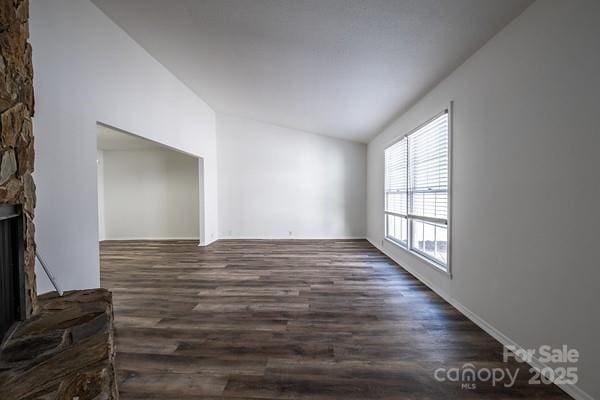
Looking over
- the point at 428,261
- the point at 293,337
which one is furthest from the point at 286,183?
the point at 293,337

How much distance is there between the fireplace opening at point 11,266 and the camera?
1.55m

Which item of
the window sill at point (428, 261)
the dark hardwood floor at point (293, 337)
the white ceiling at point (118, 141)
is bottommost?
the dark hardwood floor at point (293, 337)

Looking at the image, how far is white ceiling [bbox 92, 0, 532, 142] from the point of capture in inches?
87.5

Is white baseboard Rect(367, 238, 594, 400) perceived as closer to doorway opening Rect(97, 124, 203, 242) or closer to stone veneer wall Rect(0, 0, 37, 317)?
stone veneer wall Rect(0, 0, 37, 317)

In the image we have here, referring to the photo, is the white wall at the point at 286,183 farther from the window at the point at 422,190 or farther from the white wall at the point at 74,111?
the white wall at the point at 74,111

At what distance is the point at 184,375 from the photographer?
1869 millimetres

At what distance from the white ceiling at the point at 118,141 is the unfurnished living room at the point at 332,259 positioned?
2.11m

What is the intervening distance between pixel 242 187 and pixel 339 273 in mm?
4128

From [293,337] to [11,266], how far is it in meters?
2.01

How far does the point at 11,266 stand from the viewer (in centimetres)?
164

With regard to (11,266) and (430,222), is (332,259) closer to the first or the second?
(430,222)

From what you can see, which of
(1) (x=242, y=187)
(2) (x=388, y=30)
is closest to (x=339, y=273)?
(2) (x=388, y=30)

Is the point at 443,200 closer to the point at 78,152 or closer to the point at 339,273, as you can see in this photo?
the point at 339,273

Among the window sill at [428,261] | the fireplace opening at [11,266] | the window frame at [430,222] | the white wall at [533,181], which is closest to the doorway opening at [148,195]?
the window frame at [430,222]
